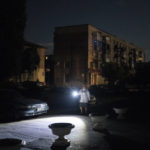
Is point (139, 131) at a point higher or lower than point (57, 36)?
lower

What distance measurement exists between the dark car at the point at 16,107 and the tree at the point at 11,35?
7.11 meters

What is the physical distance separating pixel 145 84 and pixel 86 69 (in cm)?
1477

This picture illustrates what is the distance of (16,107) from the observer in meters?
13.2

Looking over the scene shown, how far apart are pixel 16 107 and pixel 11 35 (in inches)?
373

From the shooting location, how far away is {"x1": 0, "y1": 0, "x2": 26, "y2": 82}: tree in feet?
67.8

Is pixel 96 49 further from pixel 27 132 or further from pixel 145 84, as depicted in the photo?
pixel 27 132

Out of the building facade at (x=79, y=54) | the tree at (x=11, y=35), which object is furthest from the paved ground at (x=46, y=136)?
the building facade at (x=79, y=54)

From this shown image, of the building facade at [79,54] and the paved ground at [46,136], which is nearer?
the paved ground at [46,136]

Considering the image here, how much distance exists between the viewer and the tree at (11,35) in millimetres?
20656

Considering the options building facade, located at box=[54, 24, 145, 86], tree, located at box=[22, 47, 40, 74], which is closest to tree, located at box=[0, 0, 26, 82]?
tree, located at box=[22, 47, 40, 74]

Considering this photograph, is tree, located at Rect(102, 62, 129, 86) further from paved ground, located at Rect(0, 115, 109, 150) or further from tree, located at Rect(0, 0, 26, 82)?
paved ground, located at Rect(0, 115, 109, 150)

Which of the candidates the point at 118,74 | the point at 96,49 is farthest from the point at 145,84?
the point at 96,49

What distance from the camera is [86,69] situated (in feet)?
203

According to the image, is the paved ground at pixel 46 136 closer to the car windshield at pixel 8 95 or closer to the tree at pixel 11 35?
the car windshield at pixel 8 95
